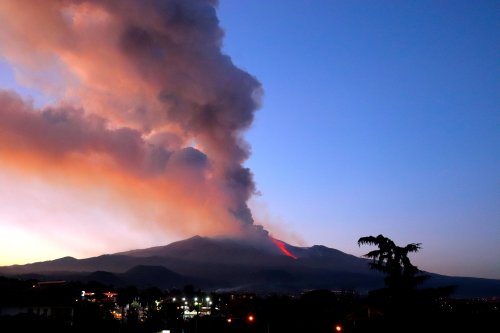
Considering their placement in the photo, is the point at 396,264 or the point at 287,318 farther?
the point at 287,318

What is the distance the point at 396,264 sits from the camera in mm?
17406

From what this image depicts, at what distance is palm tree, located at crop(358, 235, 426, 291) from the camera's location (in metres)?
17.3

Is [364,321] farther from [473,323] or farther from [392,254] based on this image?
[392,254]

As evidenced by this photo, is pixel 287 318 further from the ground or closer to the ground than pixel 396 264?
closer to the ground

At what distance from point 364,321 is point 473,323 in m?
6.82

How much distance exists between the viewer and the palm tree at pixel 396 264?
17.3 metres

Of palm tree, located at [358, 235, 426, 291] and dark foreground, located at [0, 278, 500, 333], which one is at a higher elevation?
palm tree, located at [358, 235, 426, 291]

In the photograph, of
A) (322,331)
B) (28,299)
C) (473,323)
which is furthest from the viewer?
(28,299)

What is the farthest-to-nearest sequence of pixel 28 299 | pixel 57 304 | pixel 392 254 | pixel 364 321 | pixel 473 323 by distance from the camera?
pixel 57 304 < pixel 28 299 < pixel 364 321 < pixel 473 323 < pixel 392 254

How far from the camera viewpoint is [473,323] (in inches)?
930

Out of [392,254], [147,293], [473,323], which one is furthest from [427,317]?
[147,293]

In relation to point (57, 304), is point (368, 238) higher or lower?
higher

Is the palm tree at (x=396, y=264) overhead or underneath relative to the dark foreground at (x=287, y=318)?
overhead

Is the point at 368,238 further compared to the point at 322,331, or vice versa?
the point at 322,331
